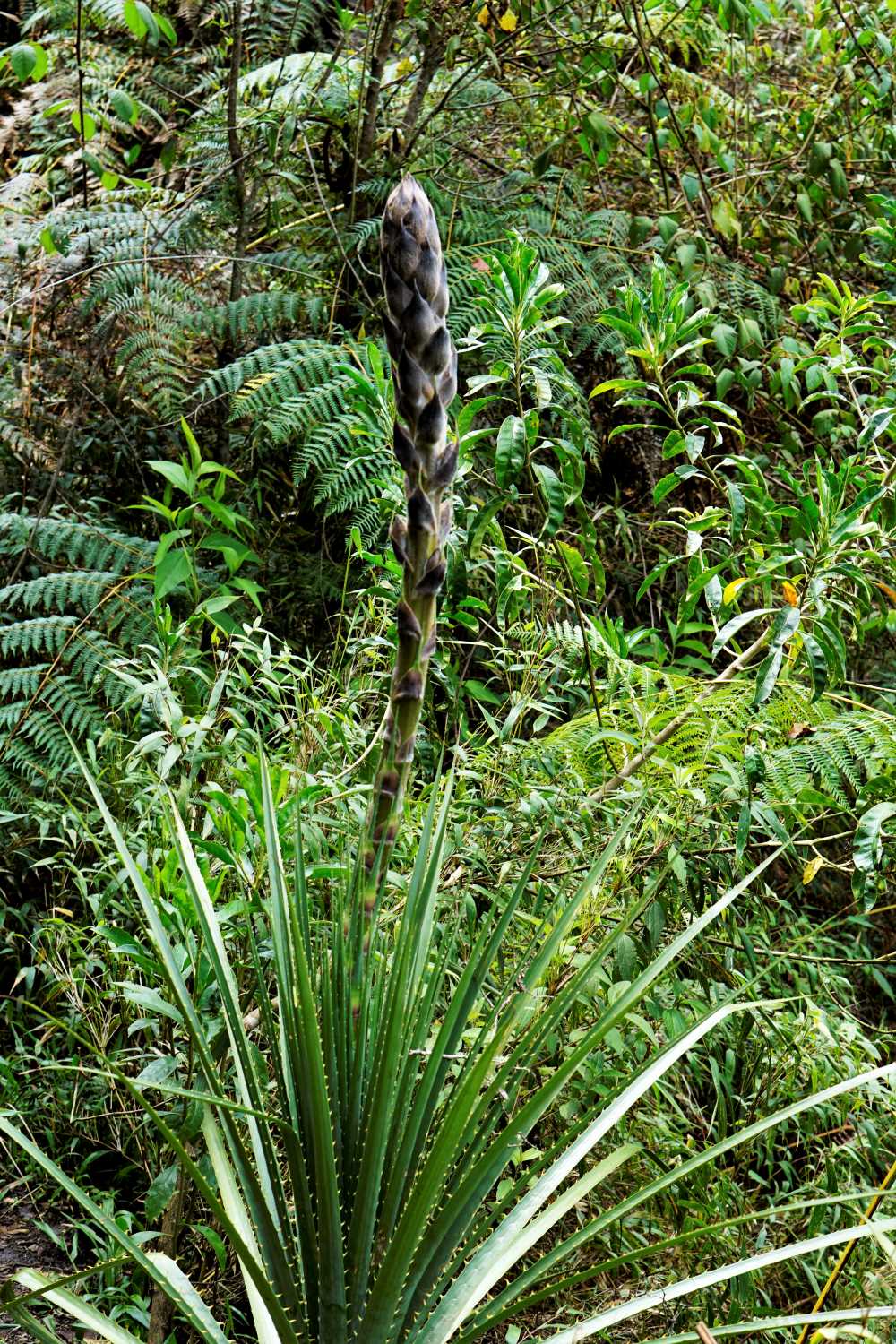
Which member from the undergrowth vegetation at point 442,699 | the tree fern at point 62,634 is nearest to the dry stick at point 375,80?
the undergrowth vegetation at point 442,699

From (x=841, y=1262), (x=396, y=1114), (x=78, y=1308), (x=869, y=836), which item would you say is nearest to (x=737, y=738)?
(x=869, y=836)

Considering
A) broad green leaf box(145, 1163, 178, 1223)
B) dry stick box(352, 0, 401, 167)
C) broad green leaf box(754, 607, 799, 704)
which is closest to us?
broad green leaf box(145, 1163, 178, 1223)

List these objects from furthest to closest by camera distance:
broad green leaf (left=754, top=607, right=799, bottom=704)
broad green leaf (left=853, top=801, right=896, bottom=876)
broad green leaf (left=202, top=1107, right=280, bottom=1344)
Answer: broad green leaf (left=853, top=801, right=896, bottom=876) < broad green leaf (left=754, top=607, right=799, bottom=704) < broad green leaf (left=202, top=1107, right=280, bottom=1344)

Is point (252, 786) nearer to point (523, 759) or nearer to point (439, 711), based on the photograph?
point (523, 759)

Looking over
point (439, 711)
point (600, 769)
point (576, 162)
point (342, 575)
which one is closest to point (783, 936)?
point (600, 769)

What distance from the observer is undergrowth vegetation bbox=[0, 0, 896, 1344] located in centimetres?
123

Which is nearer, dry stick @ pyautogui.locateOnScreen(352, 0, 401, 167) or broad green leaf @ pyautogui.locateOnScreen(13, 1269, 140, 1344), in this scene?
broad green leaf @ pyautogui.locateOnScreen(13, 1269, 140, 1344)

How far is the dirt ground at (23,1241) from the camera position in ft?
6.16

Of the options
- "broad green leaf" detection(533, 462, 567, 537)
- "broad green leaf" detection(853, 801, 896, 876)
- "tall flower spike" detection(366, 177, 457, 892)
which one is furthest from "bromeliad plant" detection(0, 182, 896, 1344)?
"broad green leaf" detection(533, 462, 567, 537)

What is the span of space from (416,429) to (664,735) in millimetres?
1029

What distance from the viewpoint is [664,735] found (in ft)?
6.38

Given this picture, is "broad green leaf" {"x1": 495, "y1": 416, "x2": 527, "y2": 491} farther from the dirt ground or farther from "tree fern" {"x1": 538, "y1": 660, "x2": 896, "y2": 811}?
the dirt ground

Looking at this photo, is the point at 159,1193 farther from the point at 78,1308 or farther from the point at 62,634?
the point at 62,634

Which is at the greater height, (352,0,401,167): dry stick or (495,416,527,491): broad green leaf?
(352,0,401,167): dry stick
